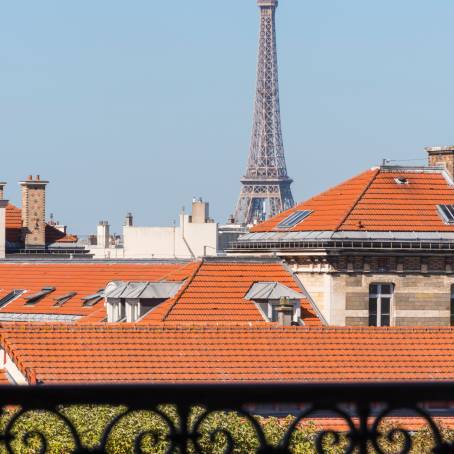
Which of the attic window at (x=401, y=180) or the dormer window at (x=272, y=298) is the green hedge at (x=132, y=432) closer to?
the dormer window at (x=272, y=298)

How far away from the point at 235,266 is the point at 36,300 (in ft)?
48.3

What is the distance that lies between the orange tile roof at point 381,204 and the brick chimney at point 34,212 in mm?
29813

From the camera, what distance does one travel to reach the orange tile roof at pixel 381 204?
6153 centimetres

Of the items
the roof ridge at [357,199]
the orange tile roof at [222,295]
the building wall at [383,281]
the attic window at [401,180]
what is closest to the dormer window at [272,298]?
the orange tile roof at [222,295]

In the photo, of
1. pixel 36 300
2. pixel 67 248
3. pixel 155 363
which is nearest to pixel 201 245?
pixel 67 248

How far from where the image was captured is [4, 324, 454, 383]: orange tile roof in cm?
3900

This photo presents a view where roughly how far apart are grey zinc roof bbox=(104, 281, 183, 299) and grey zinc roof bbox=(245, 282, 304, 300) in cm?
212

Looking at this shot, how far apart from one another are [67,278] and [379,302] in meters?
17.1

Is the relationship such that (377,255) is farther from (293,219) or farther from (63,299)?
(63,299)

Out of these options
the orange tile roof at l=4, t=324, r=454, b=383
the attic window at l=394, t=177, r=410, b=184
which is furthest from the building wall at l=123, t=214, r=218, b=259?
the orange tile roof at l=4, t=324, r=454, b=383

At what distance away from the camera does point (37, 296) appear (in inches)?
2795

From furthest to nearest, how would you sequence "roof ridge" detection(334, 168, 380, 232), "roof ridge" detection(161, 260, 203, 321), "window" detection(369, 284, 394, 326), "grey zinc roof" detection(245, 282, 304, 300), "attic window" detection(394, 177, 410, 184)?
"attic window" detection(394, 177, 410, 184) → "roof ridge" detection(334, 168, 380, 232) → "window" detection(369, 284, 394, 326) → "grey zinc roof" detection(245, 282, 304, 300) → "roof ridge" detection(161, 260, 203, 321)

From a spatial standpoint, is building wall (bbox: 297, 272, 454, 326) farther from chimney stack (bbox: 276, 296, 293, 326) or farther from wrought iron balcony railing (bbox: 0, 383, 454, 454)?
wrought iron balcony railing (bbox: 0, 383, 454, 454)

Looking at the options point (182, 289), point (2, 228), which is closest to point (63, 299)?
point (182, 289)
